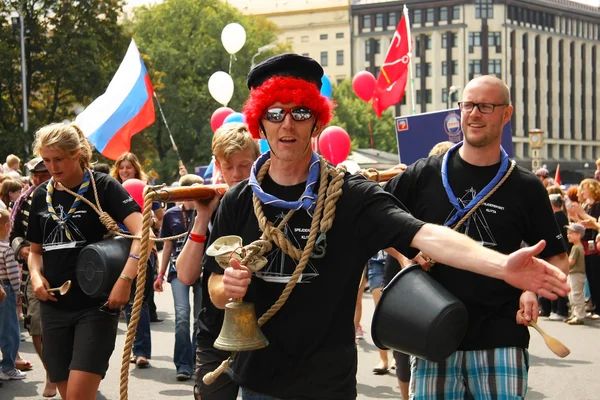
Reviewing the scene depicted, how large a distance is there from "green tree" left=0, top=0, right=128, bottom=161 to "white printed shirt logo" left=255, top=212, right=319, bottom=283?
107 ft

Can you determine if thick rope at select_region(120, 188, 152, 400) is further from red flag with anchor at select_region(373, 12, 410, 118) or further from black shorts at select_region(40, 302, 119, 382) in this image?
red flag with anchor at select_region(373, 12, 410, 118)

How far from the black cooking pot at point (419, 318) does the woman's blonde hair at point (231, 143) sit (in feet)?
3.96

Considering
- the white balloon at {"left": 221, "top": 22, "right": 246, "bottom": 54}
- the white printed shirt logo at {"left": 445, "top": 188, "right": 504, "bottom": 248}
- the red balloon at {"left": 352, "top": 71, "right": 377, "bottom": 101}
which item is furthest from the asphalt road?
Result: the red balloon at {"left": 352, "top": 71, "right": 377, "bottom": 101}

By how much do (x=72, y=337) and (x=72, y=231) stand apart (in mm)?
604

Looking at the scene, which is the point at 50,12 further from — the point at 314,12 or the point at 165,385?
the point at 314,12

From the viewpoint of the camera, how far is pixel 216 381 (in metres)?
4.69

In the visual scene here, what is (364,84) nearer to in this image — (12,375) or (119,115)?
(119,115)

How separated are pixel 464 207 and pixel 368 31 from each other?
9771cm

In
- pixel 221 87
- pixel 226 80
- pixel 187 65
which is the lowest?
pixel 221 87

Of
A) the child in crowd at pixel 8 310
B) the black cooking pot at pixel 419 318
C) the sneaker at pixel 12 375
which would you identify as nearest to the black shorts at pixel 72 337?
the black cooking pot at pixel 419 318

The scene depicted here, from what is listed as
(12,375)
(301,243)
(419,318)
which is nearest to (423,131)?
(12,375)

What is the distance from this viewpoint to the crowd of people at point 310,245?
3465 millimetres

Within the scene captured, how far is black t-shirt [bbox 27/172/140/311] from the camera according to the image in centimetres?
562

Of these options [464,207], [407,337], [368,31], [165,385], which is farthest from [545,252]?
[368,31]
